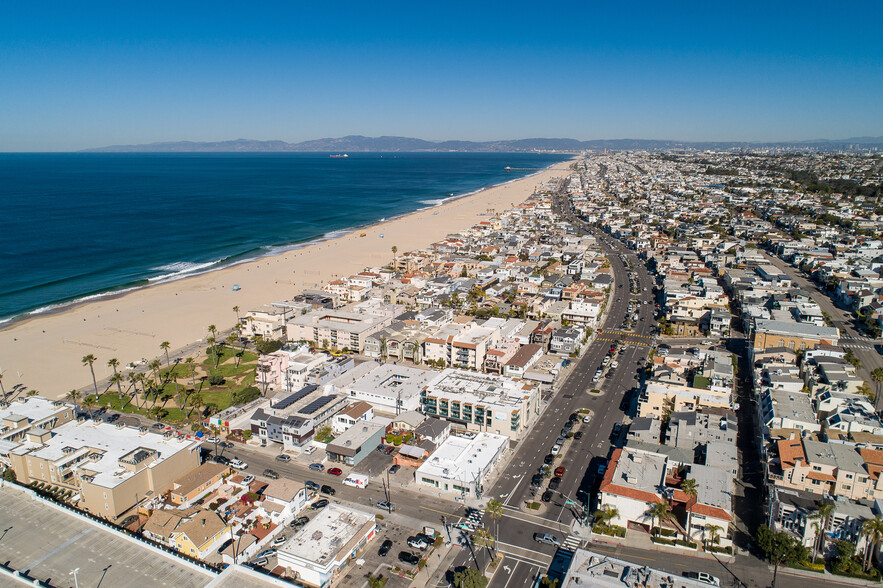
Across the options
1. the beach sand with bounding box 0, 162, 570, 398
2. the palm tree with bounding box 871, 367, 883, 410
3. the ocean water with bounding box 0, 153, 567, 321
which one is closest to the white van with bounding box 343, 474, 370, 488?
the beach sand with bounding box 0, 162, 570, 398

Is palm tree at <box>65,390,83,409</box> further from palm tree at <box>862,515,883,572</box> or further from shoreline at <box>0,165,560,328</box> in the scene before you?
palm tree at <box>862,515,883,572</box>

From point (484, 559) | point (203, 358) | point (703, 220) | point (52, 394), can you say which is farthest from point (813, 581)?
point (703, 220)

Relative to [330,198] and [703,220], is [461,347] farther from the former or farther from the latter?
[330,198]

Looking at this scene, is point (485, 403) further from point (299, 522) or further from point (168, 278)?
point (168, 278)

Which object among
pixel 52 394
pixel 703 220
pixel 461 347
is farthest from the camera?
pixel 703 220

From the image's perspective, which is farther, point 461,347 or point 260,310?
point 260,310

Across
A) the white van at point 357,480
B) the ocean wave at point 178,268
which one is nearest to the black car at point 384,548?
the white van at point 357,480

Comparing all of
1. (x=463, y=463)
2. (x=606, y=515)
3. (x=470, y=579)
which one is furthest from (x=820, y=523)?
(x=463, y=463)
